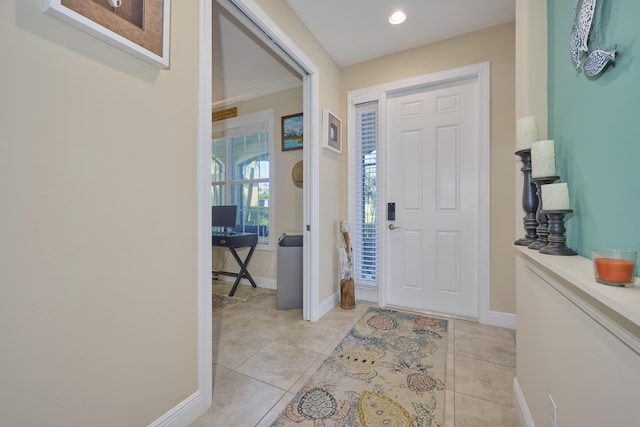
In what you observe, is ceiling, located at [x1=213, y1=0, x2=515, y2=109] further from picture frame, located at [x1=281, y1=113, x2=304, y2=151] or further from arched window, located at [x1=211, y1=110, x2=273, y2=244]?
arched window, located at [x1=211, y1=110, x2=273, y2=244]

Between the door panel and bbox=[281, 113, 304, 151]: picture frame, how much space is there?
1.12 meters

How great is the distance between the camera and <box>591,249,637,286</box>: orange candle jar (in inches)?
23.2

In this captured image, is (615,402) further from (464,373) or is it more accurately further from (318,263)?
(318,263)

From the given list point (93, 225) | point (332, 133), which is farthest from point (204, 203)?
point (332, 133)

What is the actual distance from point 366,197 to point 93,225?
2434 mm

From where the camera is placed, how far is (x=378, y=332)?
7.22 feet

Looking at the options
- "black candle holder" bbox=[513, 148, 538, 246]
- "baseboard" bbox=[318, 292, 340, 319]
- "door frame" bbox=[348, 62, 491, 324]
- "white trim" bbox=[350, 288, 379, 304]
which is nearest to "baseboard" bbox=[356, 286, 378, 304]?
"white trim" bbox=[350, 288, 379, 304]

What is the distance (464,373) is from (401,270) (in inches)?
46.5

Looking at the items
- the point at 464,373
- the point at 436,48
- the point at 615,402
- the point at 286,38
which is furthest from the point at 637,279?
the point at 436,48

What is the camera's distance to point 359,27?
233 centimetres

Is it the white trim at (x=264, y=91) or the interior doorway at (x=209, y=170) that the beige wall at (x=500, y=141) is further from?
the white trim at (x=264, y=91)

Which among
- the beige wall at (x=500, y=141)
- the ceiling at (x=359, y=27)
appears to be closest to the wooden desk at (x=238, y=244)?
the ceiling at (x=359, y=27)

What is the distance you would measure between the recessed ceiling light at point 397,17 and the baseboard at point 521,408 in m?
2.69

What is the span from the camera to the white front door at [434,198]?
2.47 meters
